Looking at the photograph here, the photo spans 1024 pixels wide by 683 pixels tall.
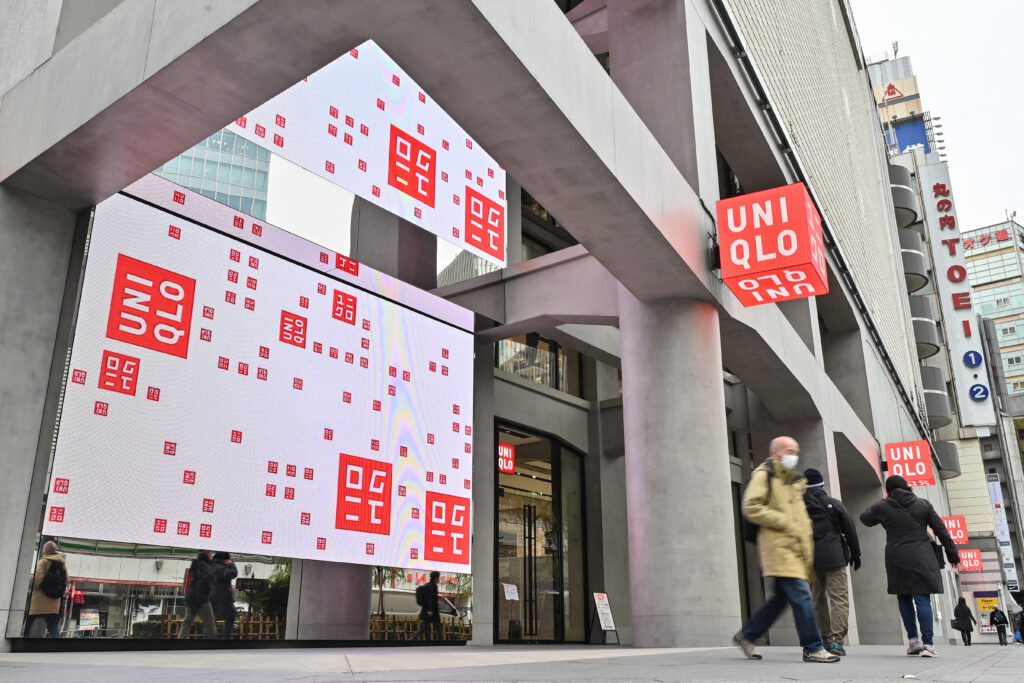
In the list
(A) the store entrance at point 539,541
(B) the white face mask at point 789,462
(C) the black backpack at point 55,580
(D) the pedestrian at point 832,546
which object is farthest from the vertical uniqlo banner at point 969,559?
(C) the black backpack at point 55,580

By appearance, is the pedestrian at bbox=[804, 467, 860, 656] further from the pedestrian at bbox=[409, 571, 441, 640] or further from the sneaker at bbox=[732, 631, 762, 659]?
the pedestrian at bbox=[409, 571, 441, 640]

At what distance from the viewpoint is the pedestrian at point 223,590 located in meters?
9.43

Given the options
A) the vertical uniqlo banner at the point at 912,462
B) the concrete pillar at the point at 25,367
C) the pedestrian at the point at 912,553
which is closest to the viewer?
the concrete pillar at the point at 25,367

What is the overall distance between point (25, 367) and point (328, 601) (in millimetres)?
5000

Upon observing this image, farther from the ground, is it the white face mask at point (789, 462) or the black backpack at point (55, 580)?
the white face mask at point (789, 462)

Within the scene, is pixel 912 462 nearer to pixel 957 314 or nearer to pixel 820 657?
pixel 820 657

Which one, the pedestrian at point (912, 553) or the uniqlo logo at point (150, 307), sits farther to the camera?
the uniqlo logo at point (150, 307)

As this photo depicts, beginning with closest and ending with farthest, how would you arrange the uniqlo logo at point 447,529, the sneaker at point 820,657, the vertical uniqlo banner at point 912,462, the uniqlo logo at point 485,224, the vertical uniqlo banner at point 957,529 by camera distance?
the sneaker at point 820,657 → the uniqlo logo at point 447,529 → the uniqlo logo at point 485,224 → the vertical uniqlo banner at point 912,462 → the vertical uniqlo banner at point 957,529

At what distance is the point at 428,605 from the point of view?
12758 millimetres

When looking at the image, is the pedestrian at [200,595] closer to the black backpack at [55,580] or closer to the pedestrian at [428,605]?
the black backpack at [55,580]

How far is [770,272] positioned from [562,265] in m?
3.97

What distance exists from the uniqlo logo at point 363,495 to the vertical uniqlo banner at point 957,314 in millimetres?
47761

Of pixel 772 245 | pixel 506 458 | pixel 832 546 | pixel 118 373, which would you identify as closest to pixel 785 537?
pixel 832 546

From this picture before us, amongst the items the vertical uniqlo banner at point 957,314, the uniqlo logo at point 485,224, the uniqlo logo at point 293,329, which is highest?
the vertical uniqlo banner at point 957,314
